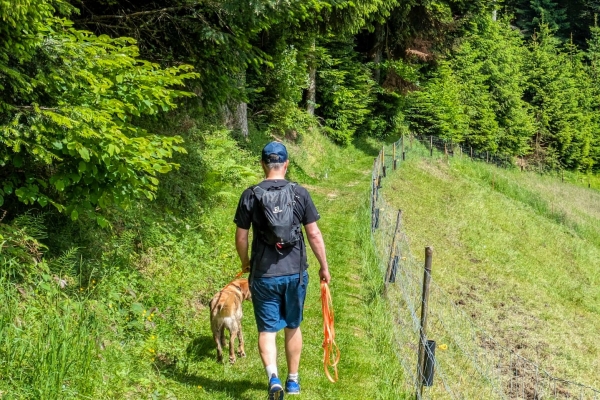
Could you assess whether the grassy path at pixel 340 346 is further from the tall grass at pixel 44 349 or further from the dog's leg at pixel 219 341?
the tall grass at pixel 44 349

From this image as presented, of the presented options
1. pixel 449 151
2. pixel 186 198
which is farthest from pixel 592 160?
pixel 186 198

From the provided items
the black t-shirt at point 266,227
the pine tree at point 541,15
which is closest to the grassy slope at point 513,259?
the black t-shirt at point 266,227

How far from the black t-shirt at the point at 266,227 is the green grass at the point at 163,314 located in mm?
1304

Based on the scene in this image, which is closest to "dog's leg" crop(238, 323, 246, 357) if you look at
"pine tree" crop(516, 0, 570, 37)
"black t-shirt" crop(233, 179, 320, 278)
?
"black t-shirt" crop(233, 179, 320, 278)

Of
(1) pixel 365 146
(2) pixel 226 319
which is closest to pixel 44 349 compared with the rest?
(2) pixel 226 319

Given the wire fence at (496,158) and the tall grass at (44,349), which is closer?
the tall grass at (44,349)

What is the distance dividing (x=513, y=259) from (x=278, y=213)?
13473 millimetres

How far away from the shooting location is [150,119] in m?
7.98

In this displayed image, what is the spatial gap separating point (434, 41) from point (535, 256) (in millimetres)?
14076

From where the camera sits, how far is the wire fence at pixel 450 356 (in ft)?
22.7

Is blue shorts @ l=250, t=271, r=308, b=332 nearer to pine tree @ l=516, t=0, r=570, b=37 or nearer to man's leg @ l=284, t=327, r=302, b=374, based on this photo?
man's leg @ l=284, t=327, r=302, b=374

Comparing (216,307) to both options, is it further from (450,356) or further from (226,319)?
(450,356)

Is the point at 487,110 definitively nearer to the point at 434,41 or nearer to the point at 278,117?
the point at 434,41

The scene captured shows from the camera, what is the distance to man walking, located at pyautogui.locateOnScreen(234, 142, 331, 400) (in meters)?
4.49
